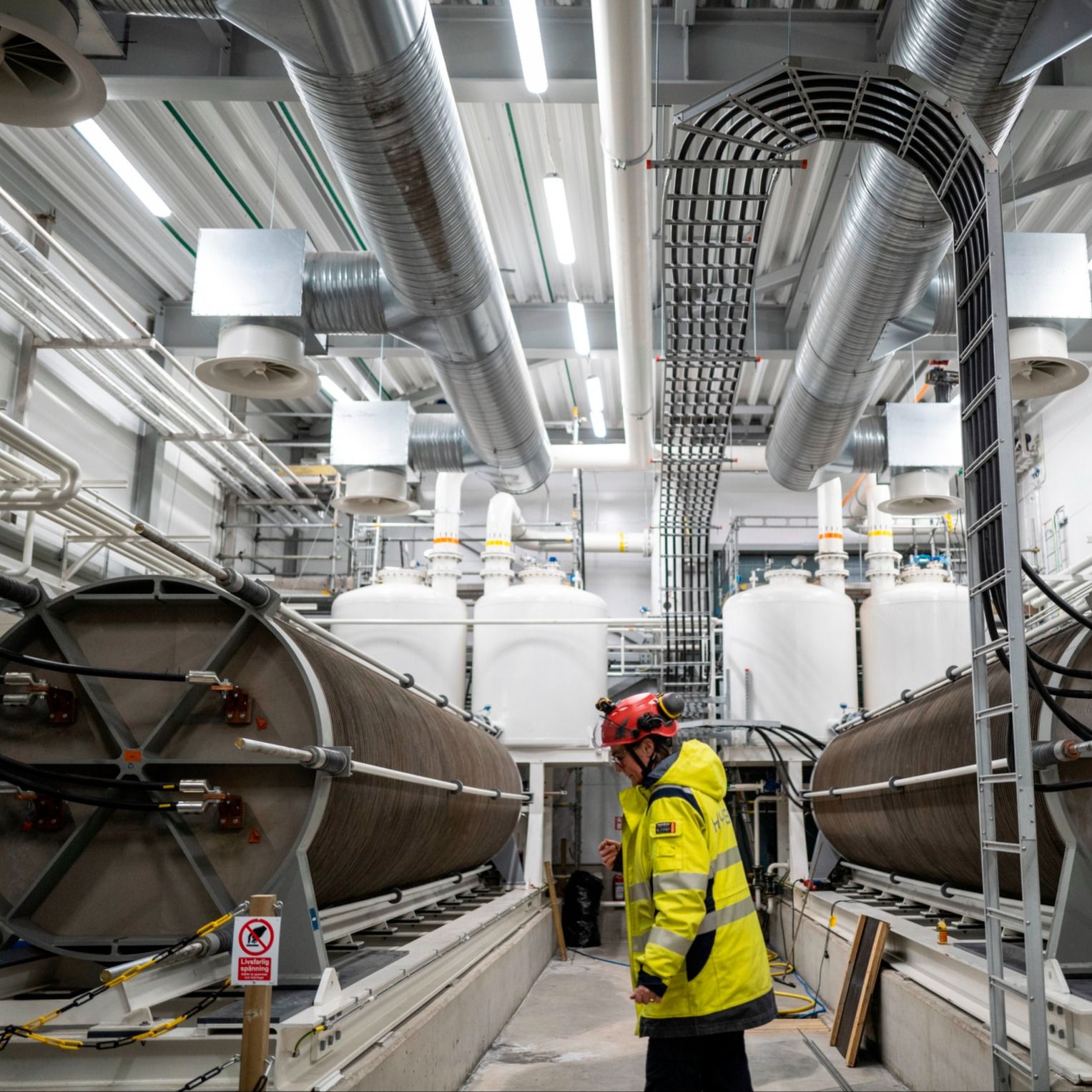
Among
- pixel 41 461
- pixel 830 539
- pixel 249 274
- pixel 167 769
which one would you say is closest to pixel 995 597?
pixel 167 769

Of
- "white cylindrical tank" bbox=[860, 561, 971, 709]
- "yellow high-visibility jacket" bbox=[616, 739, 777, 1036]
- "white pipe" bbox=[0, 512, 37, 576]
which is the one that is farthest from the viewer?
"white cylindrical tank" bbox=[860, 561, 971, 709]

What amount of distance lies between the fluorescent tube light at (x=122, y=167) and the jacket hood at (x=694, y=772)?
625cm

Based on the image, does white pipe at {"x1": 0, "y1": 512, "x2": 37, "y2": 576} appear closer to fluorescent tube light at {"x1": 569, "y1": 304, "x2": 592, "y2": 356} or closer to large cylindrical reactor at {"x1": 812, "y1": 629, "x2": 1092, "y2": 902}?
fluorescent tube light at {"x1": 569, "y1": 304, "x2": 592, "y2": 356}

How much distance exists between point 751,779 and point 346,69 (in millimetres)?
10252

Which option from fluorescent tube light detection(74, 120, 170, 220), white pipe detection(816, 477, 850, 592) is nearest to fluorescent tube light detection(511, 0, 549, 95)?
fluorescent tube light detection(74, 120, 170, 220)

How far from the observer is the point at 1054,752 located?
12.8 feet

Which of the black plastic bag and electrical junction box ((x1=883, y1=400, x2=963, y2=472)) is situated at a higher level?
electrical junction box ((x1=883, y1=400, x2=963, y2=472))

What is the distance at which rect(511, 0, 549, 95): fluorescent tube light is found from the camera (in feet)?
16.7

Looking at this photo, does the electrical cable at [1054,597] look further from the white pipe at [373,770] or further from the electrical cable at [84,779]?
the electrical cable at [84,779]

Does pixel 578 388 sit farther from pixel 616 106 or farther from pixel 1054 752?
pixel 1054 752

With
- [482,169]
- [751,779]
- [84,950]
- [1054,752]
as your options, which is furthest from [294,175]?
[751,779]

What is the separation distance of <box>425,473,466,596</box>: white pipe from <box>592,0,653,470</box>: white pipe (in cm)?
312

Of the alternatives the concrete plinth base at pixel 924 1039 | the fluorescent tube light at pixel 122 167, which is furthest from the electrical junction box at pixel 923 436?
the fluorescent tube light at pixel 122 167

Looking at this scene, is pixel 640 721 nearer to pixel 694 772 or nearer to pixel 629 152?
pixel 694 772
